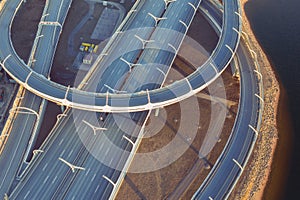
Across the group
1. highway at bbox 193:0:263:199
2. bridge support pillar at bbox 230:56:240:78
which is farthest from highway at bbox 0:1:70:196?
bridge support pillar at bbox 230:56:240:78

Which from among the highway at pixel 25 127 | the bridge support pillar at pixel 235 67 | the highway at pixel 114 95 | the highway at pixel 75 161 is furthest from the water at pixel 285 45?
the highway at pixel 25 127

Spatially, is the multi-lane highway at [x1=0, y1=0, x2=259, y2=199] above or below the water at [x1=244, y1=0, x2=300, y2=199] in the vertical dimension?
below

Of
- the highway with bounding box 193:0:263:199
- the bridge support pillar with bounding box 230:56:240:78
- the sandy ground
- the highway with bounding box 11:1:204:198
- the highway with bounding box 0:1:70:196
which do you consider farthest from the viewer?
the bridge support pillar with bounding box 230:56:240:78

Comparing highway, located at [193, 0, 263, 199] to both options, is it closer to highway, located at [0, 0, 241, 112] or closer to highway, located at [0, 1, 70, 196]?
highway, located at [0, 0, 241, 112]

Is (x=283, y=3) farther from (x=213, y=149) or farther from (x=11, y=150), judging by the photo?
(x=11, y=150)

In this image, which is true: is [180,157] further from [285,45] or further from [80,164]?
[285,45]

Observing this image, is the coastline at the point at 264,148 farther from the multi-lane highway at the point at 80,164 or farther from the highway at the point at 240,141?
the multi-lane highway at the point at 80,164
